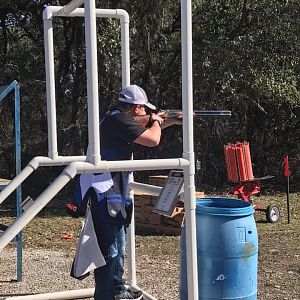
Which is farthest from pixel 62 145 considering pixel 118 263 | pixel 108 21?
pixel 118 263

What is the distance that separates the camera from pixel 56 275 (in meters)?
6.02

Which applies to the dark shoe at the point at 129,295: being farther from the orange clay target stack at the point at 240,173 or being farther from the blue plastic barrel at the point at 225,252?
the orange clay target stack at the point at 240,173

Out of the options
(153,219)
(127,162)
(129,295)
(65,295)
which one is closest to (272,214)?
(153,219)

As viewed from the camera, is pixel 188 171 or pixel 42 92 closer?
pixel 188 171

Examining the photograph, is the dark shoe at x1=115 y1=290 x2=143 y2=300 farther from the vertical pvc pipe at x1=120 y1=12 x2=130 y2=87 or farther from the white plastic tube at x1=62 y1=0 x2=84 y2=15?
the white plastic tube at x1=62 y1=0 x2=84 y2=15

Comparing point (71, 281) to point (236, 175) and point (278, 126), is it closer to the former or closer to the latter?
point (236, 175)

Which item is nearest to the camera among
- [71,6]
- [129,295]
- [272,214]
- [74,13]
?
[71,6]

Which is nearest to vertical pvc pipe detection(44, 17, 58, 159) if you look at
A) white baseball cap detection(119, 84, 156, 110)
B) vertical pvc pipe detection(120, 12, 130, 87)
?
vertical pvc pipe detection(120, 12, 130, 87)

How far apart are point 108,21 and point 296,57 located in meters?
3.81

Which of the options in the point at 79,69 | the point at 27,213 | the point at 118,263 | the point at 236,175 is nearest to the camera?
the point at 27,213

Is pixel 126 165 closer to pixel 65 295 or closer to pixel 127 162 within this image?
pixel 127 162

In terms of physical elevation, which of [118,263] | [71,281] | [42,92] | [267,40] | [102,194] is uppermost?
[267,40]

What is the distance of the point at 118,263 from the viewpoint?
4.19 m

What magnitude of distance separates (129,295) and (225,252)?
1.16 metres
